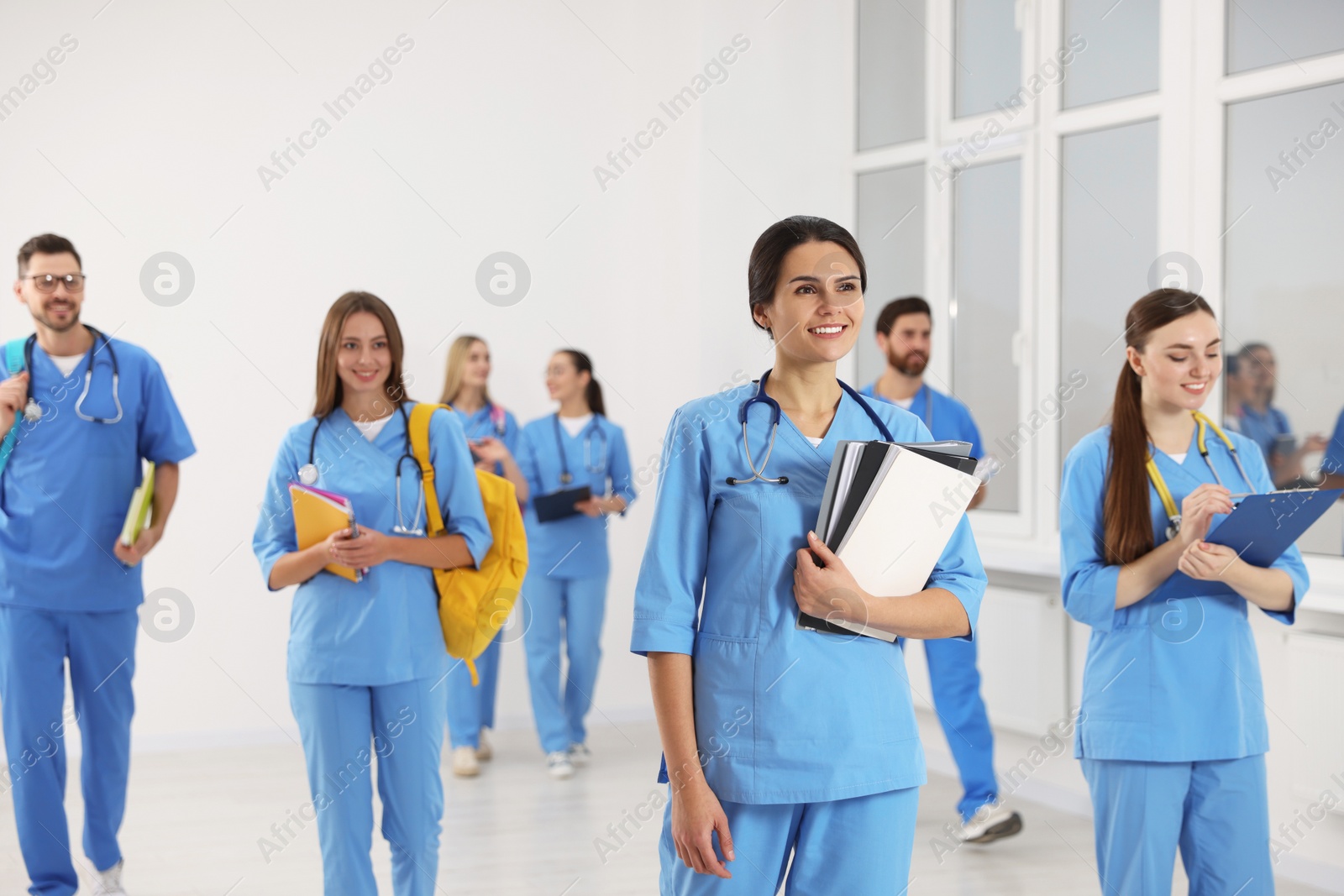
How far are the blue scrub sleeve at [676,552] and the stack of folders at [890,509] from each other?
155mm

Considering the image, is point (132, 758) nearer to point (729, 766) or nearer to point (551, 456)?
point (551, 456)

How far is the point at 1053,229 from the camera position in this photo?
4543 mm

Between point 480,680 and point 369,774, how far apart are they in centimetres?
239

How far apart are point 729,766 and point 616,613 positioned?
13.5 feet

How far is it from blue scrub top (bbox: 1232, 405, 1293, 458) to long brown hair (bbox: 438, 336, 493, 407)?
118 inches

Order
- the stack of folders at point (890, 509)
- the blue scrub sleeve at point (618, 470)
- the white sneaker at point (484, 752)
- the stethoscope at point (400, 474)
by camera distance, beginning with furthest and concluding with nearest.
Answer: the blue scrub sleeve at point (618, 470)
the white sneaker at point (484, 752)
the stethoscope at point (400, 474)
the stack of folders at point (890, 509)

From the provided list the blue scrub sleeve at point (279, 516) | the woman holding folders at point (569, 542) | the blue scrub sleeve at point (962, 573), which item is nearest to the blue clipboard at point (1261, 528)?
the blue scrub sleeve at point (962, 573)

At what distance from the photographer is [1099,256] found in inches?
173

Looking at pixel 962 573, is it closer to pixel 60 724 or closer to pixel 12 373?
pixel 60 724

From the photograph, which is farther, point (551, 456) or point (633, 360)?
point (633, 360)

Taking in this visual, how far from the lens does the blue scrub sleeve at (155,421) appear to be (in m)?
3.16

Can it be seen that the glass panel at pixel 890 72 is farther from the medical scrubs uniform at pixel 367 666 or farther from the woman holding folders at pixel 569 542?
the medical scrubs uniform at pixel 367 666

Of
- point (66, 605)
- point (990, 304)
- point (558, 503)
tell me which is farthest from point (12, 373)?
point (990, 304)

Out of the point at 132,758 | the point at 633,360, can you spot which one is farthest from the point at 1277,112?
the point at 132,758
